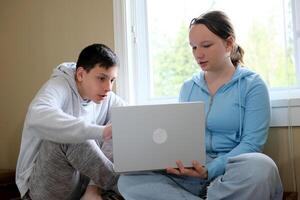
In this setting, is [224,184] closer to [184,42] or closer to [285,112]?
[285,112]

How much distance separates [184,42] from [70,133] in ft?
2.86

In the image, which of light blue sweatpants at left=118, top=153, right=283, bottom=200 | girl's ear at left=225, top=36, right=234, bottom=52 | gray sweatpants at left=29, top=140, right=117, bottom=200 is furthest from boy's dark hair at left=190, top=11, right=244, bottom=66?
gray sweatpants at left=29, top=140, right=117, bottom=200

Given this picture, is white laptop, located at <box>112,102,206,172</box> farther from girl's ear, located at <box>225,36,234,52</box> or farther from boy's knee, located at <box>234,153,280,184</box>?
girl's ear, located at <box>225,36,234,52</box>

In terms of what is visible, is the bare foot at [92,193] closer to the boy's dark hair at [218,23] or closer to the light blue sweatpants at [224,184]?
the light blue sweatpants at [224,184]

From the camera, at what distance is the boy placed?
4.54 ft

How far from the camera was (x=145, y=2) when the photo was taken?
6.66 ft

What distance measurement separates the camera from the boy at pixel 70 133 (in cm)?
138

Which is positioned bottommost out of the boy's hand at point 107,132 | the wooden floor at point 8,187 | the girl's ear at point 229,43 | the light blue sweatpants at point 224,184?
the wooden floor at point 8,187

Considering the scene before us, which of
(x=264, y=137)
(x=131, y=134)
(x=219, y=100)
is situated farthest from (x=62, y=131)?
(x=264, y=137)

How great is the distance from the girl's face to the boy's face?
36 centimetres

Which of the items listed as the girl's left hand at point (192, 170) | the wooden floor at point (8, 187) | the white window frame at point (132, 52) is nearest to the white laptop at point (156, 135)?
the girl's left hand at point (192, 170)

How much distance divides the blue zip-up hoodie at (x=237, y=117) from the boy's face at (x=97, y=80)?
40 centimetres

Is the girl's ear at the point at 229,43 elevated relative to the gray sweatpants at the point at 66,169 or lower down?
elevated

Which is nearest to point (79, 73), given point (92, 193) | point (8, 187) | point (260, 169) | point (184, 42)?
point (92, 193)
